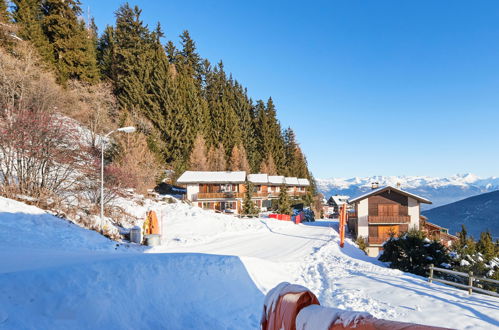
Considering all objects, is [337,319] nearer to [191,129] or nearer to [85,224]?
[85,224]

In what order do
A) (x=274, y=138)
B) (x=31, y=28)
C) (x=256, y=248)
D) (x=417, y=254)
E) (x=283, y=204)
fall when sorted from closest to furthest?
(x=417, y=254)
(x=256, y=248)
(x=31, y=28)
(x=283, y=204)
(x=274, y=138)

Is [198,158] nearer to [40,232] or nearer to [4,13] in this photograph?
[4,13]

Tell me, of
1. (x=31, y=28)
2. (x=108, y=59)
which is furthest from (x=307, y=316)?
(x=108, y=59)

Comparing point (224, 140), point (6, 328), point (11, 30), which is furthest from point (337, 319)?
point (224, 140)

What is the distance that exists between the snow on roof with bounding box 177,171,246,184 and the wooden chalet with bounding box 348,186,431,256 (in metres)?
19.3

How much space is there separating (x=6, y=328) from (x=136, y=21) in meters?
60.0

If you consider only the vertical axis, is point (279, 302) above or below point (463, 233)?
above

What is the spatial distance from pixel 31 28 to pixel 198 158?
102ft

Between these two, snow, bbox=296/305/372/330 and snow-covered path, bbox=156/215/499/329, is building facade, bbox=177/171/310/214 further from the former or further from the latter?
snow, bbox=296/305/372/330

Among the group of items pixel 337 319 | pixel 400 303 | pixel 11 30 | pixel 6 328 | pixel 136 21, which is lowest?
pixel 400 303

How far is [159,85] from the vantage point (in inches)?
1893

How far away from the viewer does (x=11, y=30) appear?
2962 centimetres

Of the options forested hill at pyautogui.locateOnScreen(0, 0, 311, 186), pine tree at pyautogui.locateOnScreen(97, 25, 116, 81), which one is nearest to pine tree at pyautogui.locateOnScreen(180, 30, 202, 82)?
forested hill at pyautogui.locateOnScreen(0, 0, 311, 186)

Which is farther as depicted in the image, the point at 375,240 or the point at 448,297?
the point at 375,240
